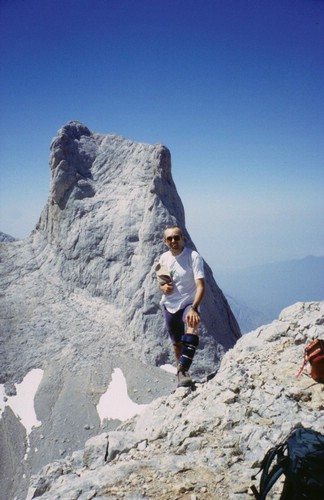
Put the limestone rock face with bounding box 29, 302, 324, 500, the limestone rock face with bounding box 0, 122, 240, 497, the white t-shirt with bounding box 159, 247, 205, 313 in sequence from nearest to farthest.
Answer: the limestone rock face with bounding box 29, 302, 324, 500 → the white t-shirt with bounding box 159, 247, 205, 313 → the limestone rock face with bounding box 0, 122, 240, 497

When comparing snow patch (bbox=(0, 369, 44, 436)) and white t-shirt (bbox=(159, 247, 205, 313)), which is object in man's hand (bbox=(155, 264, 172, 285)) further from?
snow patch (bbox=(0, 369, 44, 436))

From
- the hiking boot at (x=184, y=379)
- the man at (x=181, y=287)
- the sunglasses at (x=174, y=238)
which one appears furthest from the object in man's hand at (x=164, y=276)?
the hiking boot at (x=184, y=379)

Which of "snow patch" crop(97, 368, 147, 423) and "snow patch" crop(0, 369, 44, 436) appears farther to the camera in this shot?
"snow patch" crop(0, 369, 44, 436)

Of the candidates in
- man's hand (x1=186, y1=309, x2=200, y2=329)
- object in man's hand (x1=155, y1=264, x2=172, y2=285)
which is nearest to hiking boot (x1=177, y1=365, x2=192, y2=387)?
man's hand (x1=186, y1=309, x2=200, y2=329)

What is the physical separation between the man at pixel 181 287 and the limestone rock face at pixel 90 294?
27.0 m

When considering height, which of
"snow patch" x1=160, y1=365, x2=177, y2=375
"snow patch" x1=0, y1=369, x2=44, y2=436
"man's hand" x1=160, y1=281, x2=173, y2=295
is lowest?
"snow patch" x1=0, y1=369, x2=44, y2=436

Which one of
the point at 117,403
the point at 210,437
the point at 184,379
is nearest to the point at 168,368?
the point at 117,403

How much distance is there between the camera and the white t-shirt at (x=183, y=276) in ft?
25.0

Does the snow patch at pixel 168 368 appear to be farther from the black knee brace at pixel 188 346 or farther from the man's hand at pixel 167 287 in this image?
the man's hand at pixel 167 287

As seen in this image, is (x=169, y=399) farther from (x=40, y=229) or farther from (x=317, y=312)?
(x=40, y=229)

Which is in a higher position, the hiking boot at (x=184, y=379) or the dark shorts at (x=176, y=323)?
the dark shorts at (x=176, y=323)

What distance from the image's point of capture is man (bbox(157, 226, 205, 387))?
24.5 feet

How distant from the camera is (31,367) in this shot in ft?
117

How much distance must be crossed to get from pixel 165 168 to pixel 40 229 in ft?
73.6
